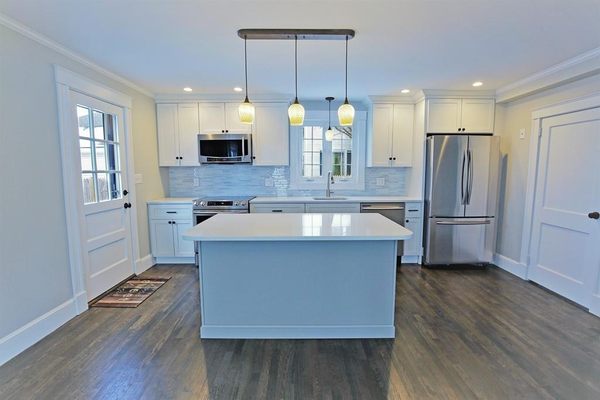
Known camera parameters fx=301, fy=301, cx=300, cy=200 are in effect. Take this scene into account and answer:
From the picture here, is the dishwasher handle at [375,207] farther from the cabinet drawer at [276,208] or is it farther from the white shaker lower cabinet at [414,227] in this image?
the cabinet drawer at [276,208]

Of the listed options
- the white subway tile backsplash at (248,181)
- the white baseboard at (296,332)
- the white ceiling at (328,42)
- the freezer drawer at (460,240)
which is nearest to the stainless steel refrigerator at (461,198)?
the freezer drawer at (460,240)

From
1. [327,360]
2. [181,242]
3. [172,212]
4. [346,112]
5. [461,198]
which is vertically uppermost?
[346,112]

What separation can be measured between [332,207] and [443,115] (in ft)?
6.27

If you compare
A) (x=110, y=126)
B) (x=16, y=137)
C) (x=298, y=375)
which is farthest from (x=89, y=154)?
(x=298, y=375)

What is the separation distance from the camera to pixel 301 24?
212 centimetres

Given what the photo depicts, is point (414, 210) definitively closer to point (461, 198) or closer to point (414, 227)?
point (414, 227)

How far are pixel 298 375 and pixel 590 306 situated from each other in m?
2.87

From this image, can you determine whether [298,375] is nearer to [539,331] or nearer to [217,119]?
[539,331]

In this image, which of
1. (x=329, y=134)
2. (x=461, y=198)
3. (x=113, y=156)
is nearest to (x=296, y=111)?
(x=329, y=134)

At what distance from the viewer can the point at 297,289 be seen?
2336 mm

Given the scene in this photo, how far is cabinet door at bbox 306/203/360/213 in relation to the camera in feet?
13.4

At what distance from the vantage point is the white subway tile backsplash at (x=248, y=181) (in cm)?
458

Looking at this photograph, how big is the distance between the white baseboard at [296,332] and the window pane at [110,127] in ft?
7.68

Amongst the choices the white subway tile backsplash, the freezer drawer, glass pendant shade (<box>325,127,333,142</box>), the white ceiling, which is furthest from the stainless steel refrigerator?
glass pendant shade (<box>325,127,333,142</box>)
